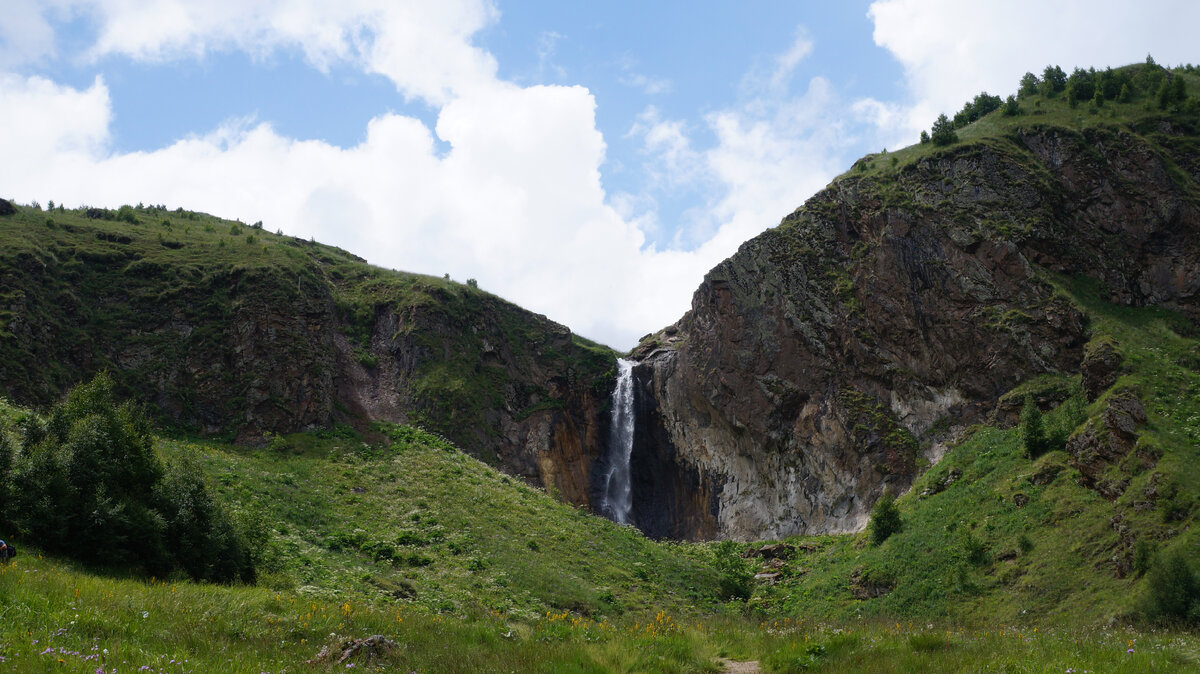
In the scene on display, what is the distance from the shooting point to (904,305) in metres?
49.0

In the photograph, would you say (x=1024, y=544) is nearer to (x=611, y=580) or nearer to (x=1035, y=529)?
(x=1035, y=529)

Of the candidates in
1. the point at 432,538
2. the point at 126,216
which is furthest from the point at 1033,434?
the point at 126,216

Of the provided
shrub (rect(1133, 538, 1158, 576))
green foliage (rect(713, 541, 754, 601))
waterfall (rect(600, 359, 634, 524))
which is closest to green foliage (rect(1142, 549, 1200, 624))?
shrub (rect(1133, 538, 1158, 576))

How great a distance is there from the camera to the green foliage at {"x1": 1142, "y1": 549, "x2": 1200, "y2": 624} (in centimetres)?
2017

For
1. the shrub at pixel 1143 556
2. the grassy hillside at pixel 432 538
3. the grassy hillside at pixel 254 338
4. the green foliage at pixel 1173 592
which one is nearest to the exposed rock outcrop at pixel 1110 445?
the shrub at pixel 1143 556

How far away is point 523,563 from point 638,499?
30.6 meters

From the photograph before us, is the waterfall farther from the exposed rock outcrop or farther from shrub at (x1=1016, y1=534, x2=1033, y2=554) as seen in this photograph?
the exposed rock outcrop

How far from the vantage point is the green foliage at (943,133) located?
2205 inches

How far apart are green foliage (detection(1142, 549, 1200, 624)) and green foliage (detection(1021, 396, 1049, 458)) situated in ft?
45.3

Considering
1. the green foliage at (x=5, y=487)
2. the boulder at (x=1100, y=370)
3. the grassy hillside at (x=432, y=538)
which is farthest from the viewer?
the boulder at (x=1100, y=370)

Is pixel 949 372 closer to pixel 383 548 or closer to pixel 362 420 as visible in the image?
pixel 383 548

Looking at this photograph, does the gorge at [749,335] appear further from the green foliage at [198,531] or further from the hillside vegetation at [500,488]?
the green foliage at [198,531]

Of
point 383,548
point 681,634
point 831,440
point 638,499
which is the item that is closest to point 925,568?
point 831,440

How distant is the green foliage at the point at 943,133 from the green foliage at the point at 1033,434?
95.0ft
